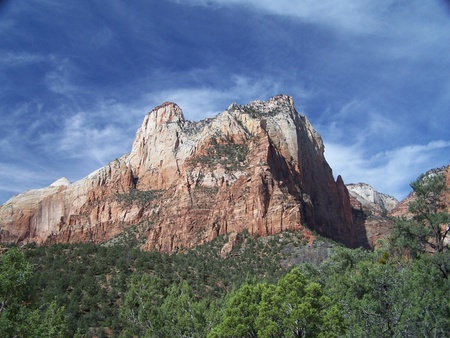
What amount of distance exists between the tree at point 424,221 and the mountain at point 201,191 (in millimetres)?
→ 49675

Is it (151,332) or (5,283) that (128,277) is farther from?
(5,283)

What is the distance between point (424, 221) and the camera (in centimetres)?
3028

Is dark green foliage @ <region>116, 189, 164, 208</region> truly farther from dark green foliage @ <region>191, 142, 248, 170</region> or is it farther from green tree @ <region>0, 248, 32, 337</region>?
green tree @ <region>0, 248, 32, 337</region>

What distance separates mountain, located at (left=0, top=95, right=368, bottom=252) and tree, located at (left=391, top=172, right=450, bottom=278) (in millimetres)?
49675

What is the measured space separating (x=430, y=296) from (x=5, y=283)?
21.9m

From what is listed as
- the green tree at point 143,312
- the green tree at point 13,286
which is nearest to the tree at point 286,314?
the green tree at point 13,286

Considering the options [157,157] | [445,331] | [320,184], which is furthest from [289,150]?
[445,331]

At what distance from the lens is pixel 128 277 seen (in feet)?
→ 206

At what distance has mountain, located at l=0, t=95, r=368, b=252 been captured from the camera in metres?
84.6

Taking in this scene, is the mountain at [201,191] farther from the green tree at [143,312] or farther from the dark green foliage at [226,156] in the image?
the green tree at [143,312]

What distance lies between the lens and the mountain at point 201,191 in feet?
278

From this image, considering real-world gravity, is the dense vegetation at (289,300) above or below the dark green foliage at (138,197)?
below

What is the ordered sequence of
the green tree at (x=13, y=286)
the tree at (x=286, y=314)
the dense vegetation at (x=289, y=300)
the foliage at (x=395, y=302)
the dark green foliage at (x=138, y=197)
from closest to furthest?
the foliage at (x=395, y=302) < the green tree at (x=13, y=286) < the dense vegetation at (x=289, y=300) < the tree at (x=286, y=314) < the dark green foliage at (x=138, y=197)

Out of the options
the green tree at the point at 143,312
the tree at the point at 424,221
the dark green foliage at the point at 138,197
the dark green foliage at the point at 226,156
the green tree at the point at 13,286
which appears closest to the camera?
the green tree at the point at 13,286
